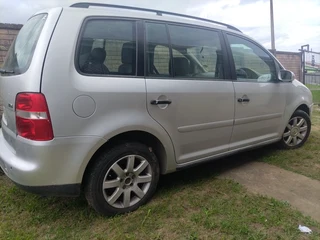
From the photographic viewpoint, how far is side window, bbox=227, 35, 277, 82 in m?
3.32

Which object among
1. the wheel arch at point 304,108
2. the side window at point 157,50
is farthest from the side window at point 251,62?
the side window at point 157,50

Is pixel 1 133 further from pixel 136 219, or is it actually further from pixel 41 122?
pixel 136 219

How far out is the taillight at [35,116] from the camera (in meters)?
2.01

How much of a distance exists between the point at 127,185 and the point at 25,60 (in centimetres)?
133

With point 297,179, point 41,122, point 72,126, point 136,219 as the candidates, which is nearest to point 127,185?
point 136,219

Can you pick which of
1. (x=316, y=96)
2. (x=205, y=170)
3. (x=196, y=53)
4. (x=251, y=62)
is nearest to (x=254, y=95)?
(x=251, y=62)

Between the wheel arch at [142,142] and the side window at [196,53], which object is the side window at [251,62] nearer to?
the side window at [196,53]

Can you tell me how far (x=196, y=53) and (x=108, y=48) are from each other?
101 centimetres

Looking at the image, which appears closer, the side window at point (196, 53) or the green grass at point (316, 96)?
the side window at point (196, 53)

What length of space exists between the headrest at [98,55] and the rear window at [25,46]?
16.8 inches

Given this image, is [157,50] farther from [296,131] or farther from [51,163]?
[296,131]

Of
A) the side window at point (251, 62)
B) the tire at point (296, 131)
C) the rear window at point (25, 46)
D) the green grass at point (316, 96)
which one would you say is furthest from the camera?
the green grass at point (316, 96)

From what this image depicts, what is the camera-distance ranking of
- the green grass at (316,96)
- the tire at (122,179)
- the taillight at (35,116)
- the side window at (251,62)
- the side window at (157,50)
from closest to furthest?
the taillight at (35,116), the tire at (122,179), the side window at (157,50), the side window at (251,62), the green grass at (316,96)

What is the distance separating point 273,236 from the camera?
2.20 meters
